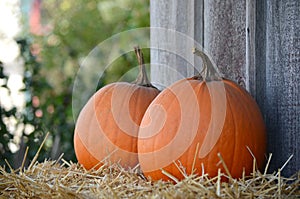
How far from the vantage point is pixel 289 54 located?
160 centimetres

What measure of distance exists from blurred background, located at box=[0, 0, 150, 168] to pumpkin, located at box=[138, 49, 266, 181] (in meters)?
1.49

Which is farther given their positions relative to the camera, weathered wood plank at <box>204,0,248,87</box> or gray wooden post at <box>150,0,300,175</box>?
weathered wood plank at <box>204,0,248,87</box>

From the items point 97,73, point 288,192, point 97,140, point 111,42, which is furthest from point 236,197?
point 111,42

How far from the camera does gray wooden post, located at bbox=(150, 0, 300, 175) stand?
159 cm

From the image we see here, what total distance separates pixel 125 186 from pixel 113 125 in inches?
14.0

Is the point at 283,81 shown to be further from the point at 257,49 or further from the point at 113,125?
the point at 113,125

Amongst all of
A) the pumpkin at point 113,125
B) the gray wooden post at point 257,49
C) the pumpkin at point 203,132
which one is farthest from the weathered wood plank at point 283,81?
the pumpkin at point 113,125

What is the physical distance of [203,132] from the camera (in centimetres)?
147

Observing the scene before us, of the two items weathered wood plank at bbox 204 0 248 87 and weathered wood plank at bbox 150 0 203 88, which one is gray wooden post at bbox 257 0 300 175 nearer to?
weathered wood plank at bbox 204 0 248 87

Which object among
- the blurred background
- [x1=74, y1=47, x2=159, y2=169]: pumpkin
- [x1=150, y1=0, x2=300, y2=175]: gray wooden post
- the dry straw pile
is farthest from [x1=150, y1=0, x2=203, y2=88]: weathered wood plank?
the blurred background

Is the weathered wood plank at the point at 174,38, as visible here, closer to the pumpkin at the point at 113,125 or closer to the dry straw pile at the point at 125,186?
the pumpkin at the point at 113,125

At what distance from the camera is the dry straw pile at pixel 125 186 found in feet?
4.08

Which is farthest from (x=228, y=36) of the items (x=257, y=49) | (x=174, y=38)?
(x=174, y=38)

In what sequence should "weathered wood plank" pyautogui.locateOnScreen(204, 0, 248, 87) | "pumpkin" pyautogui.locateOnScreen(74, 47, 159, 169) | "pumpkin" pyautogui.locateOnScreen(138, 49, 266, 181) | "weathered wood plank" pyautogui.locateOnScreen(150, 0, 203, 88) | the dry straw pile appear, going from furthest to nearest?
1. "weathered wood plank" pyautogui.locateOnScreen(150, 0, 203, 88)
2. "weathered wood plank" pyautogui.locateOnScreen(204, 0, 248, 87)
3. "pumpkin" pyautogui.locateOnScreen(74, 47, 159, 169)
4. "pumpkin" pyautogui.locateOnScreen(138, 49, 266, 181)
5. the dry straw pile
